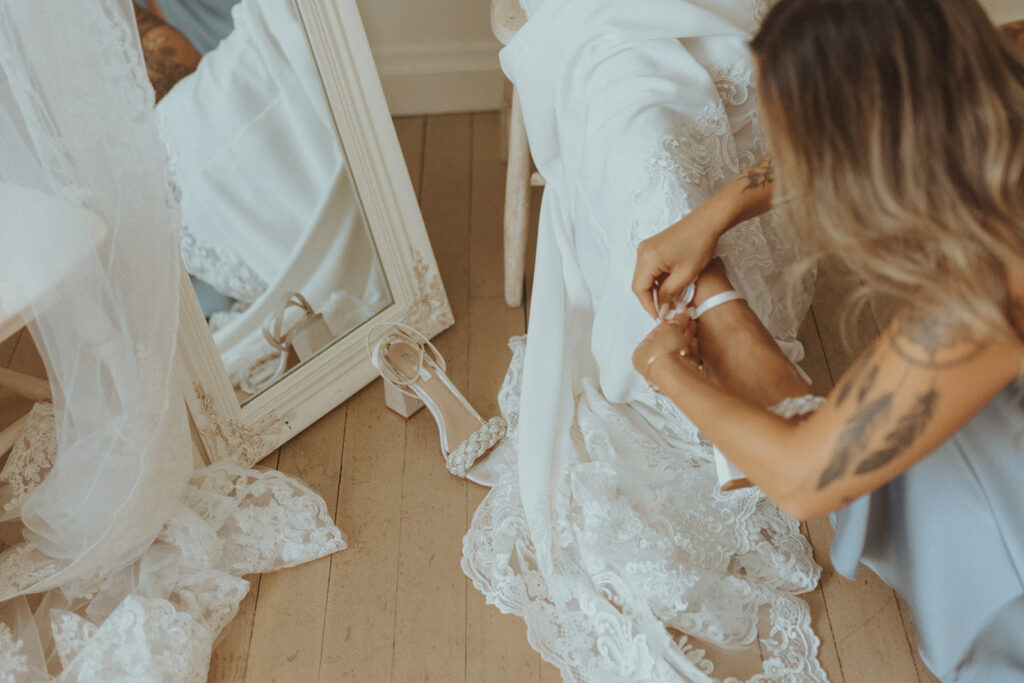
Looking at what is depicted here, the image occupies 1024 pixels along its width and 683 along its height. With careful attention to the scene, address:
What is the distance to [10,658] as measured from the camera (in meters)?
1.23

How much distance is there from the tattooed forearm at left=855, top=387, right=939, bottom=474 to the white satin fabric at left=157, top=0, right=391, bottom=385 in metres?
1.04

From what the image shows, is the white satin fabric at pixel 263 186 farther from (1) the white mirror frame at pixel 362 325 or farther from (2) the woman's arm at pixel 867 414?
(2) the woman's arm at pixel 867 414

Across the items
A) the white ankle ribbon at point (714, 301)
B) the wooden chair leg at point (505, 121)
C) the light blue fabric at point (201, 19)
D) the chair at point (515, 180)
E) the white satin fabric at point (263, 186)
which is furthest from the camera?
the wooden chair leg at point (505, 121)

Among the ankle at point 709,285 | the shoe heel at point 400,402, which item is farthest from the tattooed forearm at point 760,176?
the shoe heel at point 400,402

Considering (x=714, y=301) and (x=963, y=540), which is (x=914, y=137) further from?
(x=963, y=540)

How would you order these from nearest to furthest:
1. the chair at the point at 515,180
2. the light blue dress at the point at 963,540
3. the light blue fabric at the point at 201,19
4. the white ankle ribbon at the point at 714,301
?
the light blue dress at the point at 963,540 < the white ankle ribbon at the point at 714,301 < the light blue fabric at the point at 201,19 < the chair at the point at 515,180

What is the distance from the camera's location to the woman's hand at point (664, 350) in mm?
1007

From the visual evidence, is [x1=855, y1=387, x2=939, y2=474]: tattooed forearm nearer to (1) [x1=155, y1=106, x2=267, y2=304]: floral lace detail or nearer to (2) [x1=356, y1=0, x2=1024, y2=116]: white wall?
(1) [x1=155, y1=106, x2=267, y2=304]: floral lace detail

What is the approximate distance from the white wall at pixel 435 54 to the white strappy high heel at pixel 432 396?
0.87 metres

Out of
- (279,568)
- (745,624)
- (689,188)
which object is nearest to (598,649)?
(745,624)

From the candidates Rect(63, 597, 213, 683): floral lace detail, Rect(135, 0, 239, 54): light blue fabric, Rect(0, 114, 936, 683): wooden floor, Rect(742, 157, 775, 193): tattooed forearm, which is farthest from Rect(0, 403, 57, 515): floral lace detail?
Rect(742, 157, 775, 193): tattooed forearm

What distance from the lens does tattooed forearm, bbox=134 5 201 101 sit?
4.26 ft

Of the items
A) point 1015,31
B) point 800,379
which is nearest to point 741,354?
point 800,379

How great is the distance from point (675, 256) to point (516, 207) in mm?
652
